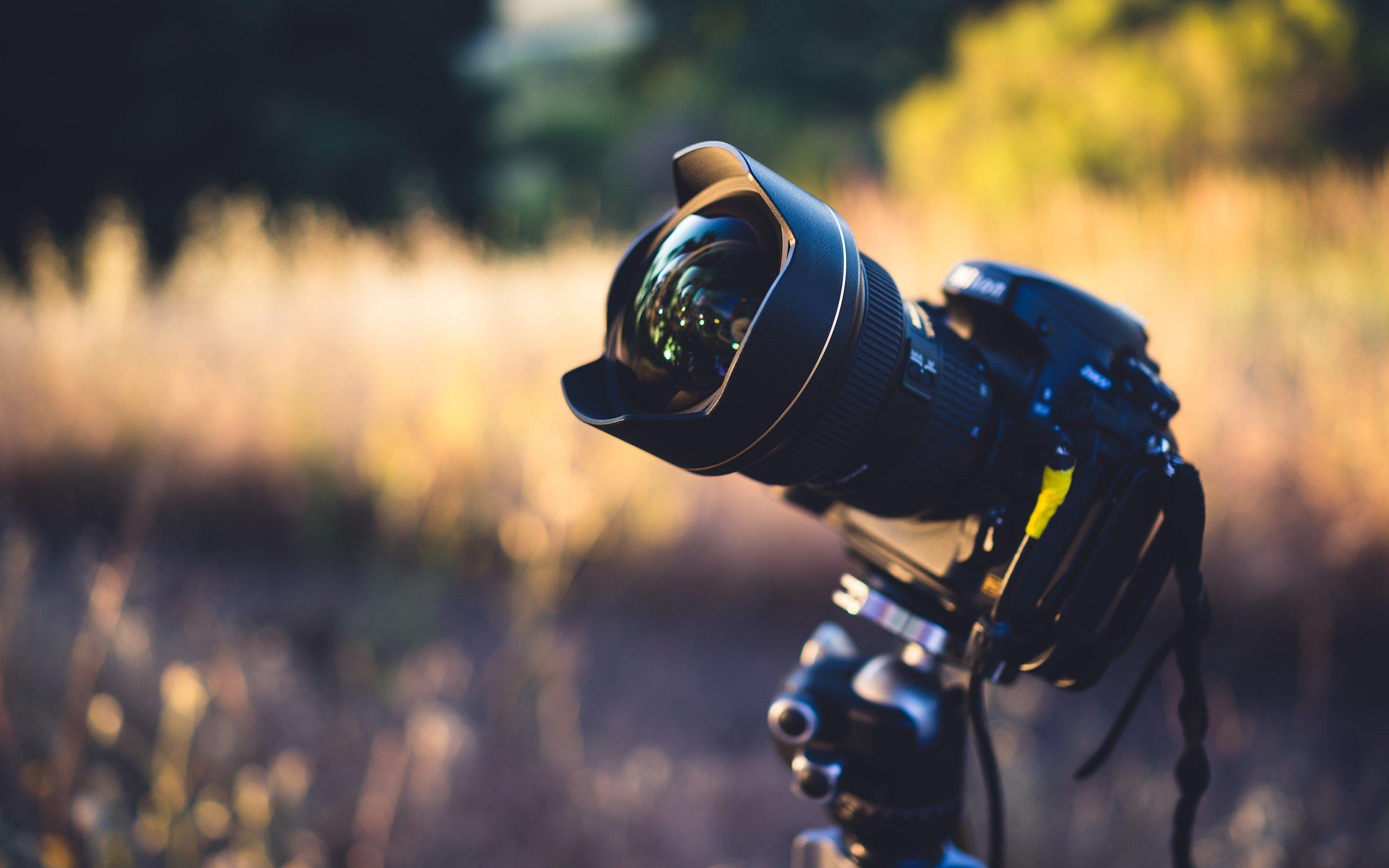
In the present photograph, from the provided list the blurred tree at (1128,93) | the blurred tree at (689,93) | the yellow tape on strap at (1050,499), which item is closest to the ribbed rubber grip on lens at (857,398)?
the yellow tape on strap at (1050,499)

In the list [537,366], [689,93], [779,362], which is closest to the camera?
[779,362]

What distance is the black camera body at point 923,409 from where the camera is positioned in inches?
24.0

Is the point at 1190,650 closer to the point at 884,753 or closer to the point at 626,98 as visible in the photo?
the point at 884,753

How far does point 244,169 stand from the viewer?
869 cm

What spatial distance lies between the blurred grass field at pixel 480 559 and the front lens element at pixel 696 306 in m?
0.80

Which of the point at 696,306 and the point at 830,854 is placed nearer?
the point at 696,306

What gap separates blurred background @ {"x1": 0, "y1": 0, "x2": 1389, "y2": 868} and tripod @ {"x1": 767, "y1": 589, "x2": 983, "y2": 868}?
2.55ft

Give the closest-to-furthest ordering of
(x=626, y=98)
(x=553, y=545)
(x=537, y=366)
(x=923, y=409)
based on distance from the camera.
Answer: (x=923, y=409) → (x=553, y=545) → (x=537, y=366) → (x=626, y=98)

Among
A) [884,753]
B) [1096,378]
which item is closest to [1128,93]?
[1096,378]

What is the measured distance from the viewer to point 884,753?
716mm

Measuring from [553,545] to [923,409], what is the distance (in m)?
1.88

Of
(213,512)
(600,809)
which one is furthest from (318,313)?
(600,809)

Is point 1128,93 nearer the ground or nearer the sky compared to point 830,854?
nearer the sky

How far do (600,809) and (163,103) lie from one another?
357 inches
